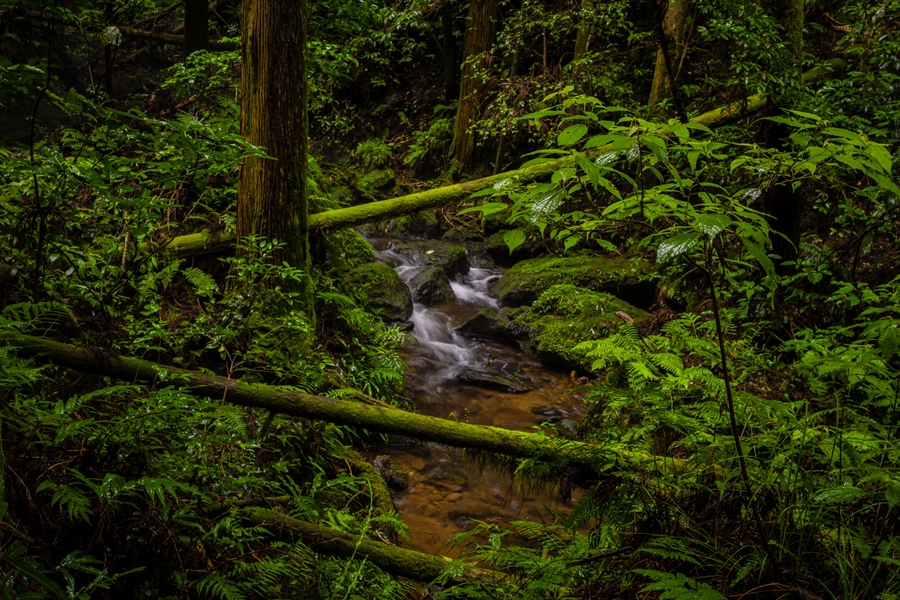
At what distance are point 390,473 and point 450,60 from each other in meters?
12.5

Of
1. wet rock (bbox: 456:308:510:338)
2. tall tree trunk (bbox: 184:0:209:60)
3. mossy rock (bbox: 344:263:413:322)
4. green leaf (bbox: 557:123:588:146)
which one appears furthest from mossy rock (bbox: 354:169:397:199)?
green leaf (bbox: 557:123:588:146)

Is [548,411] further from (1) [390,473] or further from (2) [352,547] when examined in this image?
(2) [352,547]

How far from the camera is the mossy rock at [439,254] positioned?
37.2 feet

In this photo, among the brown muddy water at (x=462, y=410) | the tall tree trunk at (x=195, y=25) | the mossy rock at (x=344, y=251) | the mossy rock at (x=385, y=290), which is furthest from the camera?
→ the tall tree trunk at (x=195, y=25)

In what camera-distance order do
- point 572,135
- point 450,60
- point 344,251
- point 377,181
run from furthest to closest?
point 450,60 → point 377,181 → point 344,251 → point 572,135

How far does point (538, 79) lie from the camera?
8812 millimetres

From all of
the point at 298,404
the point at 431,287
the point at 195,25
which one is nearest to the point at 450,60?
the point at 195,25

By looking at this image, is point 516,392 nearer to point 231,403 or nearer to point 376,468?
point 376,468

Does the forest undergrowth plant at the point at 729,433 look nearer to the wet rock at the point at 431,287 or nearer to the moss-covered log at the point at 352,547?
the moss-covered log at the point at 352,547

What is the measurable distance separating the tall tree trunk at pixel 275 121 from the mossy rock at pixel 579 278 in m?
5.42

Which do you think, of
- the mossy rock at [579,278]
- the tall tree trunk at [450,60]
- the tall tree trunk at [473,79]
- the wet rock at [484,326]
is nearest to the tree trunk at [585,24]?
the tall tree trunk at [473,79]

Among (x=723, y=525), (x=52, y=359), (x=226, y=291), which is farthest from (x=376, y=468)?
(x=723, y=525)

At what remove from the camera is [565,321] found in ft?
28.6

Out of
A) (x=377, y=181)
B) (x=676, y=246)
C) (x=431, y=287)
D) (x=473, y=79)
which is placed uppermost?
(x=473, y=79)
